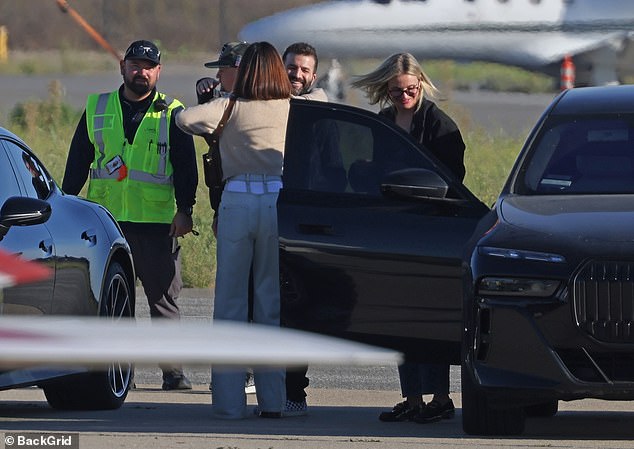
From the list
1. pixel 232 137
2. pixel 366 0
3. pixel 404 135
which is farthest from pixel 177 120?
pixel 366 0

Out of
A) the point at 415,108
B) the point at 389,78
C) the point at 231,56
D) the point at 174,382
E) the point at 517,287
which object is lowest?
the point at 174,382

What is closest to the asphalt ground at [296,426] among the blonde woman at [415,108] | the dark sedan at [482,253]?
the dark sedan at [482,253]

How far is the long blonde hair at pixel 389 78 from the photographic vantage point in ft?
32.1

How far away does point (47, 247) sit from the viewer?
8953 millimetres

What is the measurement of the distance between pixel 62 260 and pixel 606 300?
271cm

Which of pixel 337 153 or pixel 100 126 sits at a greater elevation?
pixel 100 126

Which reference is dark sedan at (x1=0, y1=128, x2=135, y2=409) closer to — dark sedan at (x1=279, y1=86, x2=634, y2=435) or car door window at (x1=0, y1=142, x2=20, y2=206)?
car door window at (x1=0, y1=142, x2=20, y2=206)

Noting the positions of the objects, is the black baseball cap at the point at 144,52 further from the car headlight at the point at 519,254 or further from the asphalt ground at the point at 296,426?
the car headlight at the point at 519,254

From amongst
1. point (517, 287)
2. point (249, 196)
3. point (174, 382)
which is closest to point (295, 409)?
point (249, 196)

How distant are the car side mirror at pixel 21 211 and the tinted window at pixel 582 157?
7.90ft

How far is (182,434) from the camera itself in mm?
8492

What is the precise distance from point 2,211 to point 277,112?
1649mm

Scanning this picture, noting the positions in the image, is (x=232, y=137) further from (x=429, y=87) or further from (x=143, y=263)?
(x=143, y=263)

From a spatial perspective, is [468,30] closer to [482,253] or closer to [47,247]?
[47,247]
